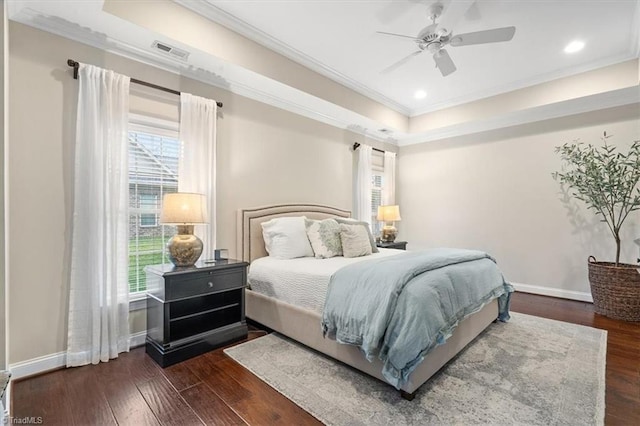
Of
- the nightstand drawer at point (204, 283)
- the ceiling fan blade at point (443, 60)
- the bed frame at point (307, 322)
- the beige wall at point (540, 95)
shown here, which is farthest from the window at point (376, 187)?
the nightstand drawer at point (204, 283)

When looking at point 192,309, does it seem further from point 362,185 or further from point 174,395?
point 362,185

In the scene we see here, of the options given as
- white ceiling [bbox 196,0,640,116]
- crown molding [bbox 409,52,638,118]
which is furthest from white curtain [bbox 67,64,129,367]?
crown molding [bbox 409,52,638,118]

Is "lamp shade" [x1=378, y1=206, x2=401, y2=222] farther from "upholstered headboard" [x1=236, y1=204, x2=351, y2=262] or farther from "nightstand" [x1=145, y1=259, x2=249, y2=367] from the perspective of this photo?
"nightstand" [x1=145, y1=259, x2=249, y2=367]

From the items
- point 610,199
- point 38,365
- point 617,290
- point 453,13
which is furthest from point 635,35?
point 38,365

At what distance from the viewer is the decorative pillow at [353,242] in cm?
341

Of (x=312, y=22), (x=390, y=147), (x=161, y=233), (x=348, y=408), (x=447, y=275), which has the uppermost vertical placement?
(x=312, y=22)

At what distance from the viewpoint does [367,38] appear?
3293mm

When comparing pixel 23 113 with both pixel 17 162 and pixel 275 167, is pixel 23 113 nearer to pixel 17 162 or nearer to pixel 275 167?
pixel 17 162

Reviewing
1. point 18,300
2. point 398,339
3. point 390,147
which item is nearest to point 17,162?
point 18,300

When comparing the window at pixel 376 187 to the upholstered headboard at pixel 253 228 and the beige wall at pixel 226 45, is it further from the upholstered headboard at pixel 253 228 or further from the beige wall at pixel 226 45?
the upholstered headboard at pixel 253 228

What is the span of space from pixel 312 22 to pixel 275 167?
5.62 ft

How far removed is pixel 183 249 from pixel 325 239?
146 cm

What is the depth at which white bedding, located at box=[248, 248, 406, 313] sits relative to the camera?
2531 millimetres

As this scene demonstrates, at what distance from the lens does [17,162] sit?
2.23 metres
